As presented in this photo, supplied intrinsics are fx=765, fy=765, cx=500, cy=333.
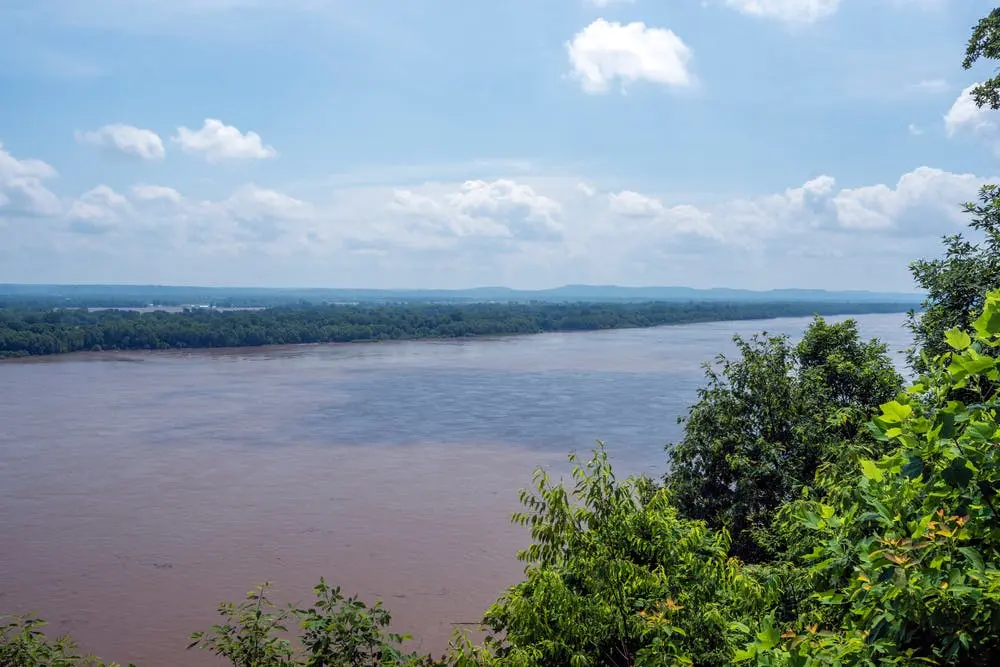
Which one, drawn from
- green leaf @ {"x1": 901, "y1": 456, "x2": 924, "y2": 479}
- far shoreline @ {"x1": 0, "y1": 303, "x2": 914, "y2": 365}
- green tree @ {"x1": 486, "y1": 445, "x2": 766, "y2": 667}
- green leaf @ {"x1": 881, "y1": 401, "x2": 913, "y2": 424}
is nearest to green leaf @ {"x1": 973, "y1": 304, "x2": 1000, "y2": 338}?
green leaf @ {"x1": 881, "y1": 401, "x2": 913, "y2": 424}

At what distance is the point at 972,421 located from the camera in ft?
7.98

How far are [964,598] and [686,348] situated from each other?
58.3 metres

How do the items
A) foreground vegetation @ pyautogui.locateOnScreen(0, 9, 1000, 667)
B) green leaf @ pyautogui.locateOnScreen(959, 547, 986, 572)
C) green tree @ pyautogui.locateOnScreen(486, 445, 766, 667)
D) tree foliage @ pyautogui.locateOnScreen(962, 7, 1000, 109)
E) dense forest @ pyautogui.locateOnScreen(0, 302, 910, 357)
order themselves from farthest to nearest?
dense forest @ pyautogui.locateOnScreen(0, 302, 910, 357), tree foliage @ pyautogui.locateOnScreen(962, 7, 1000, 109), green tree @ pyautogui.locateOnScreen(486, 445, 766, 667), foreground vegetation @ pyautogui.locateOnScreen(0, 9, 1000, 667), green leaf @ pyautogui.locateOnScreen(959, 547, 986, 572)

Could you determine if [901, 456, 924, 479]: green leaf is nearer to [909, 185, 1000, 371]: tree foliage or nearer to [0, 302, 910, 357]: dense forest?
[909, 185, 1000, 371]: tree foliage

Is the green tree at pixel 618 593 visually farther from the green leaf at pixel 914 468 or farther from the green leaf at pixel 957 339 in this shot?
the green leaf at pixel 957 339

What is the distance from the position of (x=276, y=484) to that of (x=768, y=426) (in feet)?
42.0

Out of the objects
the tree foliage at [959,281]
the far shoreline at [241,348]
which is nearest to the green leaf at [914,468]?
the tree foliage at [959,281]

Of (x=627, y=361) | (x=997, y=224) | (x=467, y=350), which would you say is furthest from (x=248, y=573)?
A: (x=467, y=350)

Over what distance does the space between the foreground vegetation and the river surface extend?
6.71 feet

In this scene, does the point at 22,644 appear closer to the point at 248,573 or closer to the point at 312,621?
the point at 312,621

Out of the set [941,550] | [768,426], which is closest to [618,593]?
[941,550]

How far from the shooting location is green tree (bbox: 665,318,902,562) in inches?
400

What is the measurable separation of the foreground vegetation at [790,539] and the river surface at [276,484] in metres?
2.04

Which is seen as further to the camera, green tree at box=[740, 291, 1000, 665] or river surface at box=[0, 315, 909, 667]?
river surface at box=[0, 315, 909, 667]
